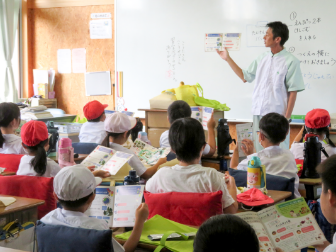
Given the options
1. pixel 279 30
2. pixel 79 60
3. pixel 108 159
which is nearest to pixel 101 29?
pixel 79 60

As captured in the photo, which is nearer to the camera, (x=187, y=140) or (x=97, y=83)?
(x=187, y=140)

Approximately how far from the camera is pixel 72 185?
146cm

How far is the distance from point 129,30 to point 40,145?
348cm

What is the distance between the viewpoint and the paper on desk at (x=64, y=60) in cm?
630

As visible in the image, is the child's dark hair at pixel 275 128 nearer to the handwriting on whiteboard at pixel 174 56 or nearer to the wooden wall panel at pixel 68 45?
the handwriting on whiteboard at pixel 174 56

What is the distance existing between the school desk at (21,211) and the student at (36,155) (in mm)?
354

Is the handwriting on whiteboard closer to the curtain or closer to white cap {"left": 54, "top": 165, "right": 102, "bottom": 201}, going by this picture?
the curtain

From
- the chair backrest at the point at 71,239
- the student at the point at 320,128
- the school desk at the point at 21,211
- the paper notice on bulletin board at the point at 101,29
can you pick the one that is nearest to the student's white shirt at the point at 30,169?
the school desk at the point at 21,211

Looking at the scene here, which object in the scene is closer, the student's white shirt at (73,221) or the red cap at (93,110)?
the student's white shirt at (73,221)

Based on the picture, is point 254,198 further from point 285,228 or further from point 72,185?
point 72,185

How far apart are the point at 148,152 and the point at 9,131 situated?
114cm

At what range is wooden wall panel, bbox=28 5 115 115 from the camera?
600 cm

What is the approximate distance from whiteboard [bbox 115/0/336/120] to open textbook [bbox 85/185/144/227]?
3.51 metres

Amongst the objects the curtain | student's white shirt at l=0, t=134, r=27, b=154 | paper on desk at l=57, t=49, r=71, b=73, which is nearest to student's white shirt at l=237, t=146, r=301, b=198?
student's white shirt at l=0, t=134, r=27, b=154
